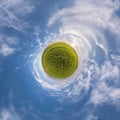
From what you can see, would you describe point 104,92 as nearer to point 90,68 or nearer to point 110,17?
point 90,68

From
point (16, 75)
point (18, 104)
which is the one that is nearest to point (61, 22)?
point (16, 75)

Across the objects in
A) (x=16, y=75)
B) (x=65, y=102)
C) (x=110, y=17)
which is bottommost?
(x=65, y=102)

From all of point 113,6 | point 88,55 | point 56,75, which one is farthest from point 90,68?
point 113,6

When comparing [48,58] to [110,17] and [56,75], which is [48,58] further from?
[110,17]

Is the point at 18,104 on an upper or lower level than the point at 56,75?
lower

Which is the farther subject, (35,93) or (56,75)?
(56,75)

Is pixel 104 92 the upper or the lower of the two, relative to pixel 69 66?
lower
